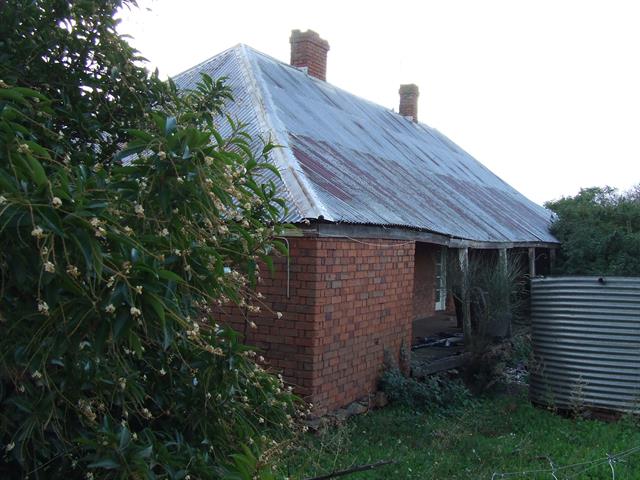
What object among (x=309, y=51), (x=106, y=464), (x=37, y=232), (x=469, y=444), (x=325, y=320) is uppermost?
(x=309, y=51)

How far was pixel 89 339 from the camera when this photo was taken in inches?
74.0

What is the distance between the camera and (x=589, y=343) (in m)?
7.82

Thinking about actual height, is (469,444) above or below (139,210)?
below

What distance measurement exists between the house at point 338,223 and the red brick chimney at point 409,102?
546 centimetres

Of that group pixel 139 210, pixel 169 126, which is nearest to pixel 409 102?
pixel 169 126

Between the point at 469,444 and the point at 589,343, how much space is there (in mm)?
2278

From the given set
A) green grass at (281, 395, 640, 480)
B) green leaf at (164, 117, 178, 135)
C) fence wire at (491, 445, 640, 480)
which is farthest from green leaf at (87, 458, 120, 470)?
fence wire at (491, 445, 640, 480)

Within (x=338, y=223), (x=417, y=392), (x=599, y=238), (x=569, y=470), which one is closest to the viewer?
(x=569, y=470)

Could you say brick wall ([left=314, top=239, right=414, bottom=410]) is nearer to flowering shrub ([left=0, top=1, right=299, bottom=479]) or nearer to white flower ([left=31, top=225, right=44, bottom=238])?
flowering shrub ([left=0, top=1, right=299, bottom=479])

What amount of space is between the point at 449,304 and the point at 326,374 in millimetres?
10610

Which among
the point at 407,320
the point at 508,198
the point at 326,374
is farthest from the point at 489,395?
the point at 508,198

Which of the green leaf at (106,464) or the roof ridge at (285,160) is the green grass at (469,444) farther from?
the green leaf at (106,464)

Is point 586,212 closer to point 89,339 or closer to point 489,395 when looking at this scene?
point 489,395

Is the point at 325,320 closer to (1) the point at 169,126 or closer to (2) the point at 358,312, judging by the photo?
(2) the point at 358,312
